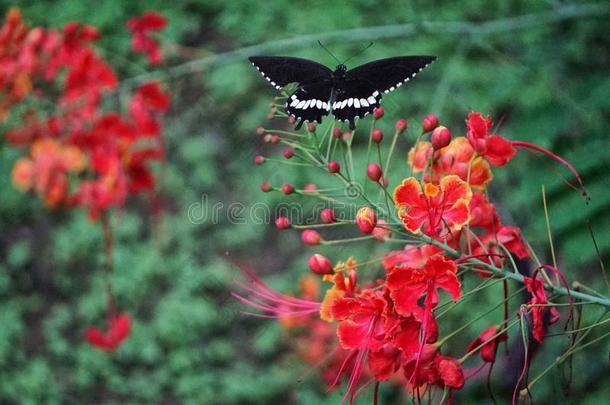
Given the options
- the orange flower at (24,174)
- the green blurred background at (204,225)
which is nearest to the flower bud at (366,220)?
the green blurred background at (204,225)

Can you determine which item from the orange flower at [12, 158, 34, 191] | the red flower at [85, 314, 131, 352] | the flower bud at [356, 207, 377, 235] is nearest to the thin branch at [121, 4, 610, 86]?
the orange flower at [12, 158, 34, 191]

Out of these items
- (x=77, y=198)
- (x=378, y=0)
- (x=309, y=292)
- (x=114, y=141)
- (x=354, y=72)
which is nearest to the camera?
(x=354, y=72)

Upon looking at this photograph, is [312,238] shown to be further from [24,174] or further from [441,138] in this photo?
[24,174]

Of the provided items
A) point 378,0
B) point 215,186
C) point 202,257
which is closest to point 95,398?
point 202,257

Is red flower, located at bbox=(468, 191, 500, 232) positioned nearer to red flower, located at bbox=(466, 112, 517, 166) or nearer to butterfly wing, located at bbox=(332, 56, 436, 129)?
red flower, located at bbox=(466, 112, 517, 166)

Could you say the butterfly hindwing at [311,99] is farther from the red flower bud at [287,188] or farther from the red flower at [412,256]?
the red flower at [412,256]

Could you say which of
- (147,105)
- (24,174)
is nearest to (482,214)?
(147,105)

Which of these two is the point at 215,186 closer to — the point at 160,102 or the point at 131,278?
the point at 131,278
